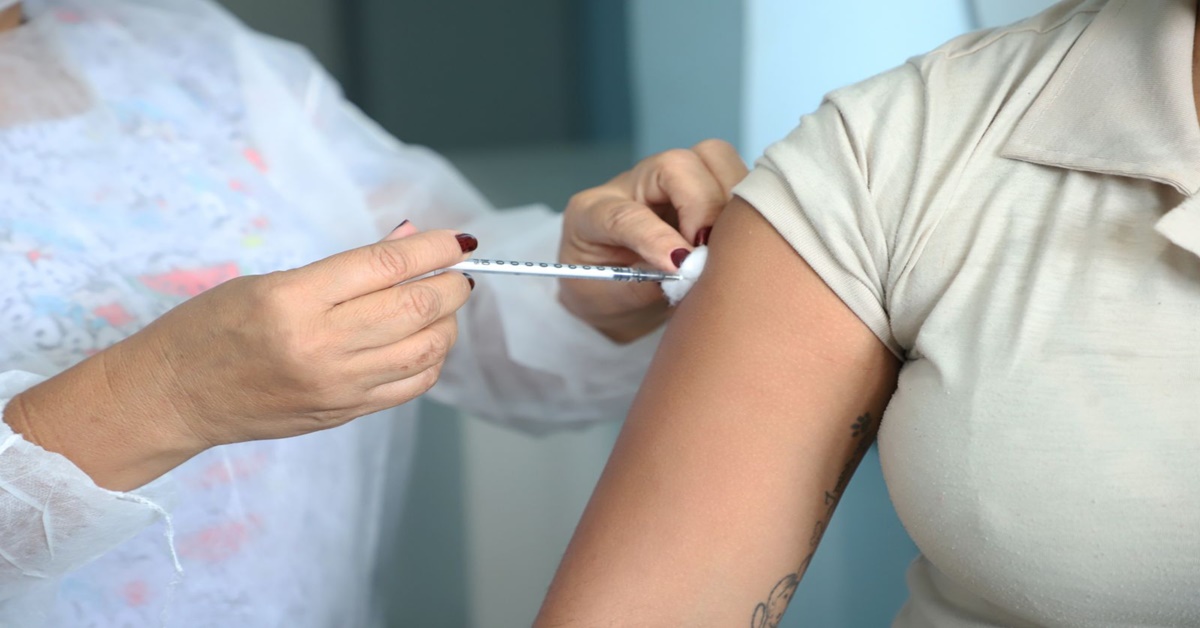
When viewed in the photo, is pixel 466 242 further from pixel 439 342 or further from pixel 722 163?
pixel 722 163

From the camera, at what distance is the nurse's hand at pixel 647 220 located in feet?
2.97

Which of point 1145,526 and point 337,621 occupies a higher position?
point 1145,526

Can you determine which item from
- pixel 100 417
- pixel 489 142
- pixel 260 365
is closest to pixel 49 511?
pixel 100 417

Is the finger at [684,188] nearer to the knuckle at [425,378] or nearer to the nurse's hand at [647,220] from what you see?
the nurse's hand at [647,220]

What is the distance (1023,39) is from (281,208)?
29.7 inches

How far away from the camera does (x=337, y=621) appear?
1.17 m

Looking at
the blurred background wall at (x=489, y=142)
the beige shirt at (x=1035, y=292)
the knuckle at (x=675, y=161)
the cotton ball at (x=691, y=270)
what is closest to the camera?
the beige shirt at (x=1035, y=292)

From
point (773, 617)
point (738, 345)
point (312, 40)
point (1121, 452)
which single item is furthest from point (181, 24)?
point (1121, 452)

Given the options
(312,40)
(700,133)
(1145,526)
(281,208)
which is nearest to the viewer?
(1145,526)

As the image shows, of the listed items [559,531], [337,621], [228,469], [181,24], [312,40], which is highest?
[181,24]

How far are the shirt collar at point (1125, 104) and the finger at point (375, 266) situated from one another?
397 millimetres

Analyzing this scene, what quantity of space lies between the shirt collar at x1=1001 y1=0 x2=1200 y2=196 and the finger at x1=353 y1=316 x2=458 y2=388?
0.41 metres

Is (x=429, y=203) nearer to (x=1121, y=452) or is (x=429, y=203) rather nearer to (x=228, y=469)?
(x=228, y=469)

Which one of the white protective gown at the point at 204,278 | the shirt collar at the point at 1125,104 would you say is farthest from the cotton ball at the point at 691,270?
the white protective gown at the point at 204,278
